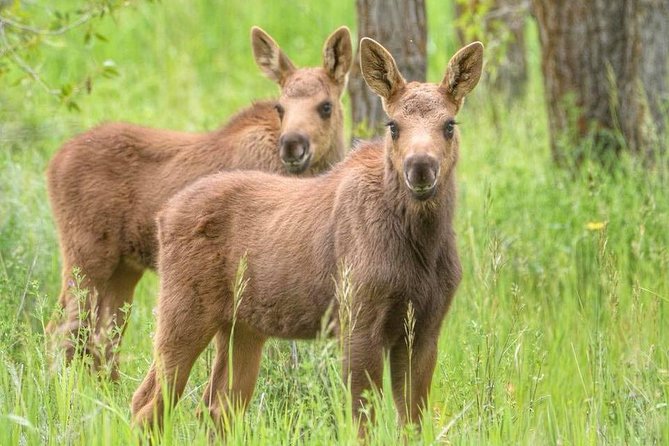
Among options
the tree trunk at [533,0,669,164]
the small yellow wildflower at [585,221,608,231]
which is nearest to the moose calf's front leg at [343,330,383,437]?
the small yellow wildflower at [585,221,608,231]

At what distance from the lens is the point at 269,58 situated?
30.0 ft

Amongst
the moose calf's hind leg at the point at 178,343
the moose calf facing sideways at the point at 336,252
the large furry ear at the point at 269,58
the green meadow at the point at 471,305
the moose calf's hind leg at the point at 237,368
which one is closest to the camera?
the green meadow at the point at 471,305

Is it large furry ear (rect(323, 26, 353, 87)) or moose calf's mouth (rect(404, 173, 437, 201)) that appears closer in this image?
moose calf's mouth (rect(404, 173, 437, 201))

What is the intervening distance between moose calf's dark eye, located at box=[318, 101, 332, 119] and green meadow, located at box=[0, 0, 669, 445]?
131cm

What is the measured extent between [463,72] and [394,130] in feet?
1.99

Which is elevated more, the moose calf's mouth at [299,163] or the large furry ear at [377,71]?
the large furry ear at [377,71]

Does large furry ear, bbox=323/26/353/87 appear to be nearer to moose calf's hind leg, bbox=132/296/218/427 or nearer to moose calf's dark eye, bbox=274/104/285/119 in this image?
moose calf's dark eye, bbox=274/104/285/119

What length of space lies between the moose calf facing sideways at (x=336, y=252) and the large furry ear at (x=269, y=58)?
199cm

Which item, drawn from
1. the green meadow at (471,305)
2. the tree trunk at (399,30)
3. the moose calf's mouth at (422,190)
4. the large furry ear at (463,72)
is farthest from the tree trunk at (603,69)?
the moose calf's mouth at (422,190)

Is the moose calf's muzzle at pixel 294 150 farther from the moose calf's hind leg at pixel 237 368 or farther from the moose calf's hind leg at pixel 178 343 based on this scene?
the moose calf's hind leg at pixel 178 343

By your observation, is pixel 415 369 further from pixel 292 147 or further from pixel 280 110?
pixel 280 110

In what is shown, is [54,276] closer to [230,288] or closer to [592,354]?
[230,288]

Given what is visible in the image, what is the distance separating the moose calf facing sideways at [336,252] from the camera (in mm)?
6176

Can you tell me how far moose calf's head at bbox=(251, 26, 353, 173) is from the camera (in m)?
8.33
